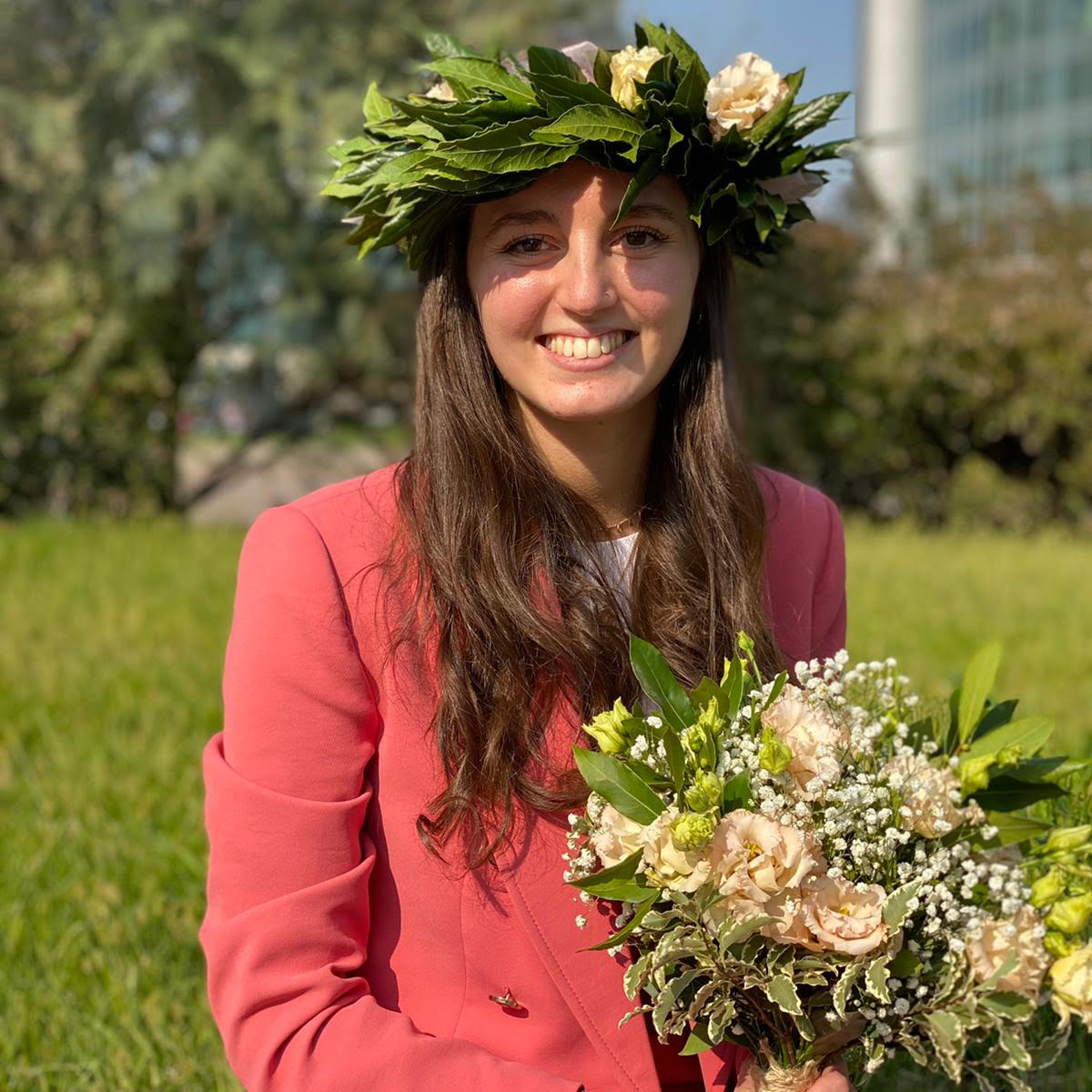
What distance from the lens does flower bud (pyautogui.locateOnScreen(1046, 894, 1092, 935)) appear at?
6.12ft

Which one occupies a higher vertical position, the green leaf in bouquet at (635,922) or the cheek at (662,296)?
the cheek at (662,296)

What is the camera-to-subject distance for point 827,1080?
5.96 feet

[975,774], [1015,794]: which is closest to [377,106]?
[975,774]

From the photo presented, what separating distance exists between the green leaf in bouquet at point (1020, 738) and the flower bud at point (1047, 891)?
0.74 ft

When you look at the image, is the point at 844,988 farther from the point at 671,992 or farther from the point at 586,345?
the point at 586,345

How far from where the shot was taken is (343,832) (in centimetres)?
194

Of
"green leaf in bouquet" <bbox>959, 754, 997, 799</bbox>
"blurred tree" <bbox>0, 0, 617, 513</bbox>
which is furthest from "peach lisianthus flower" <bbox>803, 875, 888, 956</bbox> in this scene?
"blurred tree" <bbox>0, 0, 617, 513</bbox>

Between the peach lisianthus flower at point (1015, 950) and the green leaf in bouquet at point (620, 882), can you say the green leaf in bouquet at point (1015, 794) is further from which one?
the green leaf in bouquet at point (620, 882)

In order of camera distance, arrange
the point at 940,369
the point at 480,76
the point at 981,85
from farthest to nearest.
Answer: the point at 981,85 → the point at 940,369 → the point at 480,76

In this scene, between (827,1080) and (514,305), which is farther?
(514,305)

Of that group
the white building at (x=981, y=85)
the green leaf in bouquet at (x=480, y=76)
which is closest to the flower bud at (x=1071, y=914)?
the green leaf in bouquet at (x=480, y=76)

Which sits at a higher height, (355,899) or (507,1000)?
(355,899)

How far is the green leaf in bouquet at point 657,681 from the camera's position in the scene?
5.71 ft

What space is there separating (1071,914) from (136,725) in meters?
3.84
